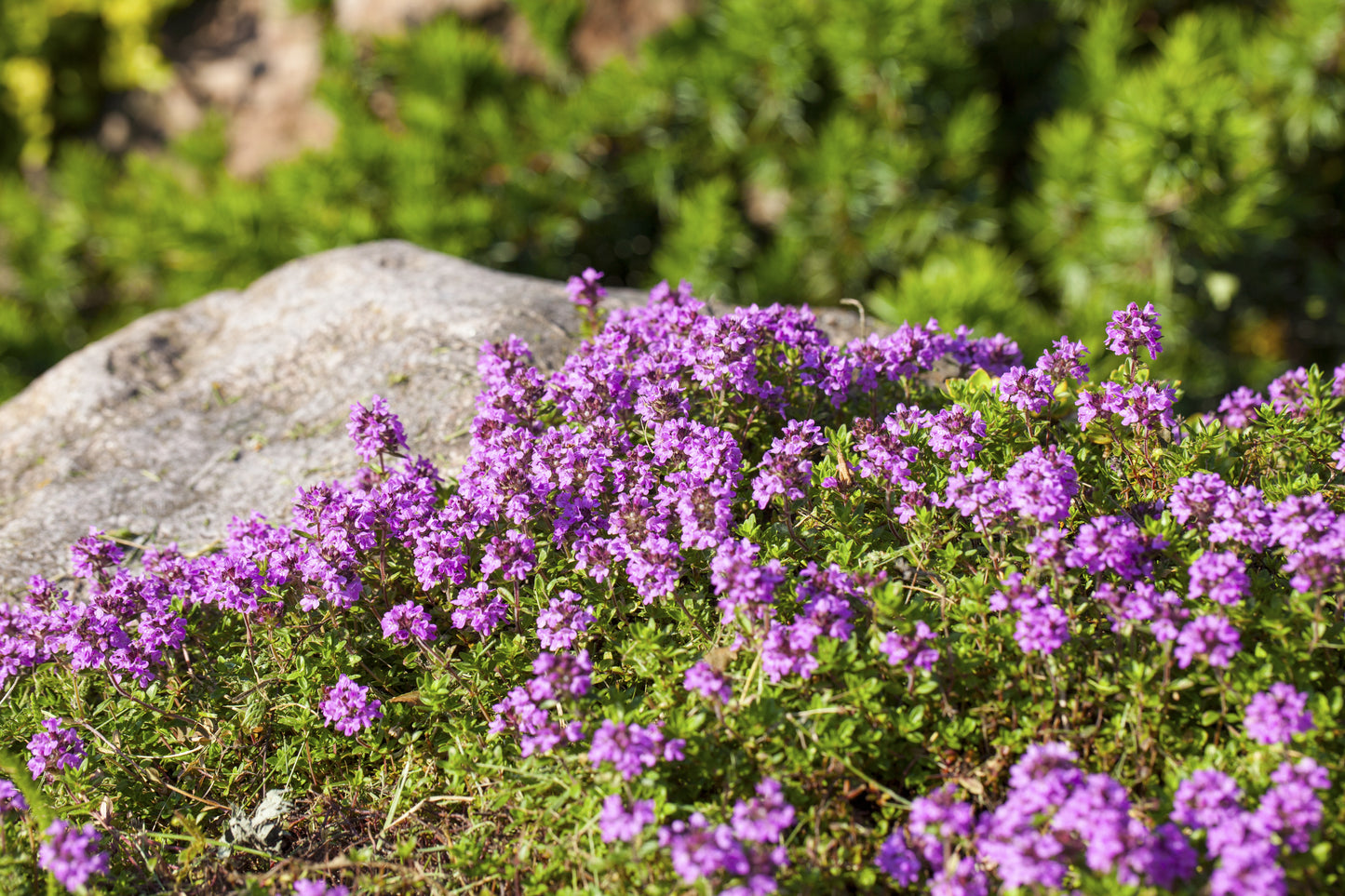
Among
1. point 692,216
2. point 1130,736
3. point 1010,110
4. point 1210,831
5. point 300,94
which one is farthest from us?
point 300,94

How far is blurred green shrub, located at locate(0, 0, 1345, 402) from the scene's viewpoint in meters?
7.04

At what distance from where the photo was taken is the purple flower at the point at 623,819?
95.6 inches

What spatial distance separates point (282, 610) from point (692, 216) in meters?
4.61

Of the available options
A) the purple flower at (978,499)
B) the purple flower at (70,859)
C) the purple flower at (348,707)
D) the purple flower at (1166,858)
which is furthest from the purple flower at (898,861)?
the purple flower at (70,859)

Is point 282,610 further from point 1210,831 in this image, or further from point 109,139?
point 109,139

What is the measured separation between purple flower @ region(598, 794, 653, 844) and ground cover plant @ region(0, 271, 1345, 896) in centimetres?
3

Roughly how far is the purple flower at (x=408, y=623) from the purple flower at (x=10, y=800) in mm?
1163

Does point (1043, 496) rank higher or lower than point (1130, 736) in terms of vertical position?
higher

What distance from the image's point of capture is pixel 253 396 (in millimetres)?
4941

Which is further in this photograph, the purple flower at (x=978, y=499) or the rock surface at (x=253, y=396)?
the rock surface at (x=253, y=396)

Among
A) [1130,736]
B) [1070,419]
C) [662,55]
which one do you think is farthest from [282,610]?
[662,55]

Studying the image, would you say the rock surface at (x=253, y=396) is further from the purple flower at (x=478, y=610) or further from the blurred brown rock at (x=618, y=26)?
the blurred brown rock at (x=618, y=26)

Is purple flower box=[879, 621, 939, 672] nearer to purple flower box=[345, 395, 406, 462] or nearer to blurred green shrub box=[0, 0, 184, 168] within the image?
purple flower box=[345, 395, 406, 462]

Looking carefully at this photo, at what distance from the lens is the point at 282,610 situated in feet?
11.2
